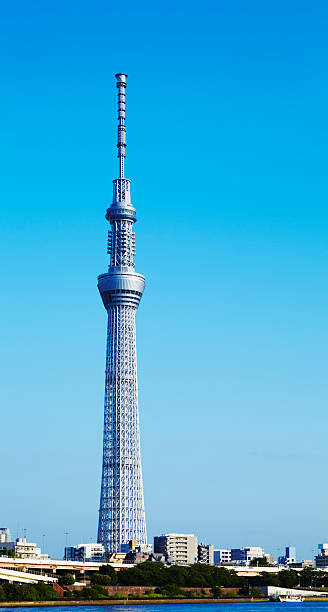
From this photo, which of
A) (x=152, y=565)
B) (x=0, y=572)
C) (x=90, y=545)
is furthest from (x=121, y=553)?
(x=0, y=572)

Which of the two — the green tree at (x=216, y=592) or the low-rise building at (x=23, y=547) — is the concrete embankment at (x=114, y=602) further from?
the low-rise building at (x=23, y=547)

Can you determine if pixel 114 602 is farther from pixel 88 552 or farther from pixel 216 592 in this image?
pixel 88 552

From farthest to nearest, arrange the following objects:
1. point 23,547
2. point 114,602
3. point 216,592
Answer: point 23,547, point 216,592, point 114,602

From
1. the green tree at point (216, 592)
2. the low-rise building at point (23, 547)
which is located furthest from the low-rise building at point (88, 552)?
the green tree at point (216, 592)

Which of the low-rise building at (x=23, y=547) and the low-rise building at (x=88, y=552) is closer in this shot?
the low-rise building at (x=23, y=547)

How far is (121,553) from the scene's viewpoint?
18888 cm

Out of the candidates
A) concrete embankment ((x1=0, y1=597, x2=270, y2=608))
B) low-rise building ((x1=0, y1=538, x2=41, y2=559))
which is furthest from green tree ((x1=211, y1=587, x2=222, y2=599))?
low-rise building ((x1=0, y1=538, x2=41, y2=559))

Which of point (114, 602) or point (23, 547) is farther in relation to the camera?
point (23, 547)

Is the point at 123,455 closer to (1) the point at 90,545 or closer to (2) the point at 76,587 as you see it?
(1) the point at 90,545

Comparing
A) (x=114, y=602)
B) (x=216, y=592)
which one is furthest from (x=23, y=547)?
(x=114, y=602)

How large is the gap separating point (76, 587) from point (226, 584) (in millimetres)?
34468

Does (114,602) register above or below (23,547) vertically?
below

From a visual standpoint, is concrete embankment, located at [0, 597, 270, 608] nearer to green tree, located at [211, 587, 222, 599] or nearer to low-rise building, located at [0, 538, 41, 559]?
green tree, located at [211, 587, 222, 599]

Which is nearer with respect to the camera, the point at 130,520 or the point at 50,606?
the point at 50,606
